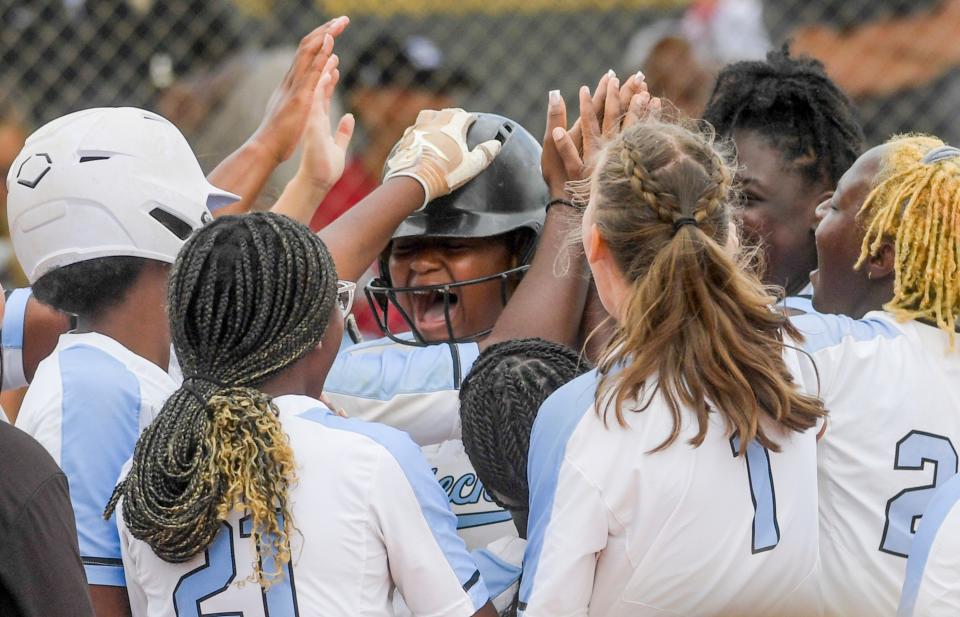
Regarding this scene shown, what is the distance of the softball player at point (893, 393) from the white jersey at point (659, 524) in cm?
28

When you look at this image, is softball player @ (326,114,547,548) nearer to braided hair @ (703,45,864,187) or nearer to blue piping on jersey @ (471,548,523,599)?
blue piping on jersey @ (471,548,523,599)

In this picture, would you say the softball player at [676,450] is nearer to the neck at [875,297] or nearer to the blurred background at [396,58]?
the neck at [875,297]

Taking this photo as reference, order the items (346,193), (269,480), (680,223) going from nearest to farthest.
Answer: (269,480), (680,223), (346,193)

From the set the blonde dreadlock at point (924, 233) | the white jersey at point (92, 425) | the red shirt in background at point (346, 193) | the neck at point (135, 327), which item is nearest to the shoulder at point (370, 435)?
the white jersey at point (92, 425)

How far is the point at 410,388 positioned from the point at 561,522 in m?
0.84

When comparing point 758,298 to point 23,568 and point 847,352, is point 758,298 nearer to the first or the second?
point 847,352

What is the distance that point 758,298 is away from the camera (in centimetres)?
201

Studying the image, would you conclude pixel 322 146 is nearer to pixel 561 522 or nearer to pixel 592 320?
pixel 592 320

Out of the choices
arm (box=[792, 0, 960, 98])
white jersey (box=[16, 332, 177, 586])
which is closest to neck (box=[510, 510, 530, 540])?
white jersey (box=[16, 332, 177, 586])

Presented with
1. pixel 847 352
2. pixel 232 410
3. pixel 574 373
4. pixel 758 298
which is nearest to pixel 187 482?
pixel 232 410

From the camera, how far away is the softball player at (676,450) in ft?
6.38

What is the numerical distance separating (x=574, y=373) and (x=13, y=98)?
4.24 m

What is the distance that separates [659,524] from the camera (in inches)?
76.4

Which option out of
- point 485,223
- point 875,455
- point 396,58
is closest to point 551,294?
point 485,223
